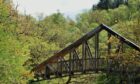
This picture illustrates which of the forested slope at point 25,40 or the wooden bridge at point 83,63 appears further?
the wooden bridge at point 83,63

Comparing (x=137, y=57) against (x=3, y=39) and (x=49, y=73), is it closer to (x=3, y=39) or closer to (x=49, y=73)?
(x=49, y=73)

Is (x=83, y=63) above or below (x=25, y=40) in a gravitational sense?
below

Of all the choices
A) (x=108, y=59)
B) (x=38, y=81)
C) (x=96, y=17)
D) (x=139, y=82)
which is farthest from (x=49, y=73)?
(x=96, y=17)

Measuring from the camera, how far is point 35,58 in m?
45.8

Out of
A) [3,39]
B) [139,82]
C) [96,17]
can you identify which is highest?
[96,17]

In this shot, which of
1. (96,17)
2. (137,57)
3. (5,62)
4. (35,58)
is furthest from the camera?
(96,17)

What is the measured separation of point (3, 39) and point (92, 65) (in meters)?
18.4

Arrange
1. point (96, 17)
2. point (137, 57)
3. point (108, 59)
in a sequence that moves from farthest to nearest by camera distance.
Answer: point (96, 17), point (108, 59), point (137, 57)

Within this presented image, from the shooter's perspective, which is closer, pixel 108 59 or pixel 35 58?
pixel 108 59

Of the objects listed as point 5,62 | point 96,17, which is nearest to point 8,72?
point 5,62

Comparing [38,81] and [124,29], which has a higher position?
[124,29]

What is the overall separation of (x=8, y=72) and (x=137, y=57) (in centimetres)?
1609

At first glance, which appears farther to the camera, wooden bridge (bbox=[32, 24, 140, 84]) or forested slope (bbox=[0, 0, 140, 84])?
wooden bridge (bbox=[32, 24, 140, 84])

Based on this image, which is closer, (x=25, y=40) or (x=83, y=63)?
(x=25, y=40)
